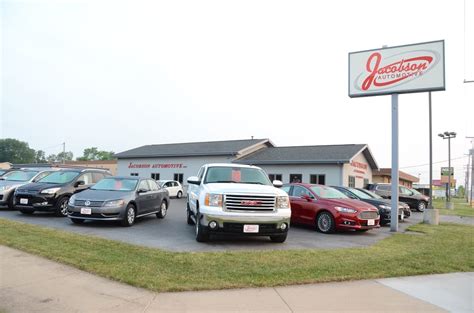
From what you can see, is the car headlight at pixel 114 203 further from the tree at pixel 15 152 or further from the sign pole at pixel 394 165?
the tree at pixel 15 152

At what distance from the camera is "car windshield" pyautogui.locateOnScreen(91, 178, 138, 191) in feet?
36.4

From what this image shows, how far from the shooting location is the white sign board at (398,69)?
1240 cm

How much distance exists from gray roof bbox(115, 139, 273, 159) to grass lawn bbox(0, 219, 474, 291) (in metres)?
22.0

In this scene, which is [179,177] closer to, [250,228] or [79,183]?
[79,183]

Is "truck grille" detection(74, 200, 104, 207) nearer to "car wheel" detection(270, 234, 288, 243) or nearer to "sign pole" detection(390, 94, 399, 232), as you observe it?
"car wheel" detection(270, 234, 288, 243)

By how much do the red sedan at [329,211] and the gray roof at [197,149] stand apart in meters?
17.4

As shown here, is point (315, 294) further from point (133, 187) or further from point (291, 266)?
point (133, 187)

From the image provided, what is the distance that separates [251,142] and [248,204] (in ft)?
84.2

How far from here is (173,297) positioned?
459 cm

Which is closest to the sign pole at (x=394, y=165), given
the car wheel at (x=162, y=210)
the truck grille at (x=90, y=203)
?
the car wheel at (x=162, y=210)

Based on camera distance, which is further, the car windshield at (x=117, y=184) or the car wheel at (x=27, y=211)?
the car wheel at (x=27, y=211)

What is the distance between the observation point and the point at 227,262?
621cm

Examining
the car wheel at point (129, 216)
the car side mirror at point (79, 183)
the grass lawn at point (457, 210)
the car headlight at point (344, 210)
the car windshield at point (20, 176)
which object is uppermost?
the car windshield at point (20, 176)

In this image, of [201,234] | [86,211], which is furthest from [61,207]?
[201,234]
